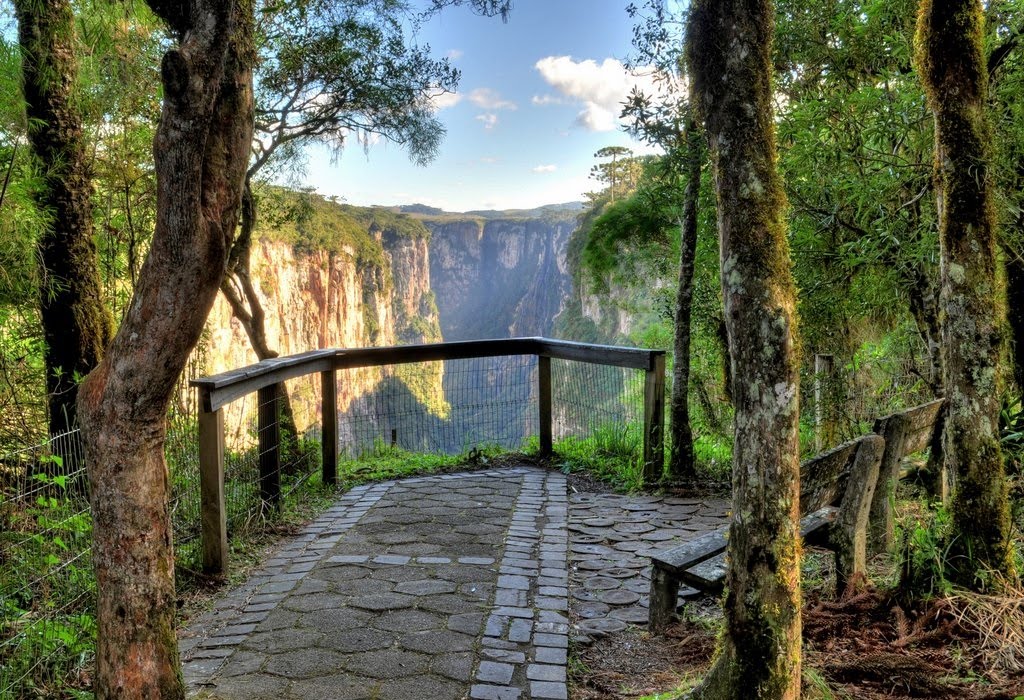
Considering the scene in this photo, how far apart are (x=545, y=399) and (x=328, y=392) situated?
2.44 metres

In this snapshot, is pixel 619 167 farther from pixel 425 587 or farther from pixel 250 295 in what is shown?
pixel 425 587

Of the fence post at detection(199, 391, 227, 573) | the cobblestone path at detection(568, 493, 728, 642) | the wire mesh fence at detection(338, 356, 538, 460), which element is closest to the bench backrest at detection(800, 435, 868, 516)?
the cobblestone path at detection(568, 493, 728, 642)

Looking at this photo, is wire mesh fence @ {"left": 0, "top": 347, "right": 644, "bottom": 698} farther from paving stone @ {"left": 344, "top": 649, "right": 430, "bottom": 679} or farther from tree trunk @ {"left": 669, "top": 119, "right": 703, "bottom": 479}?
paving stone @ {"left": 344, "top": 649, "right": 430, "bottom": 679}

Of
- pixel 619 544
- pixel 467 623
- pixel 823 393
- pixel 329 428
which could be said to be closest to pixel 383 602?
pixel 467 623

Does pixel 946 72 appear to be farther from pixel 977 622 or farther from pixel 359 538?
pixel 359 538

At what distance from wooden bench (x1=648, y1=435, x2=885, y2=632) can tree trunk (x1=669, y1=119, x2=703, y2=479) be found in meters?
3.15

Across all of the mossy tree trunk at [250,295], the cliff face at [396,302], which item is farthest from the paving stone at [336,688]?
the mossy tree trunk at [250,295]

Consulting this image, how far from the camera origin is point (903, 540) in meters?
3.43

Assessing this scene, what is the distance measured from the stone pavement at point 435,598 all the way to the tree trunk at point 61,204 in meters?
2.20

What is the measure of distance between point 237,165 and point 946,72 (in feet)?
10.8

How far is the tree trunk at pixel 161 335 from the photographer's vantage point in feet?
7.90

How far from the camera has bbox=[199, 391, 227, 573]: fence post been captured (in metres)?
4.32

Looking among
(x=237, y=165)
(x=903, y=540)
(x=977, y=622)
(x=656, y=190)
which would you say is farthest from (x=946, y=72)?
(x=656, y=190)

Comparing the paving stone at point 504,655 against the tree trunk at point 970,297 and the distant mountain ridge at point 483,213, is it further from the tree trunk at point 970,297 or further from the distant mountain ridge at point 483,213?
the distant mountain ridge at point 483,213
